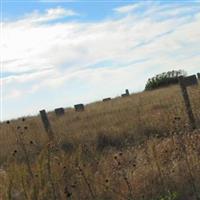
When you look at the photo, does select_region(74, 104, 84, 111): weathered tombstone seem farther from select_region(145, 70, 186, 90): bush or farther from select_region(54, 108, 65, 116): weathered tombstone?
select_region(145, 70, 186, 90): bush

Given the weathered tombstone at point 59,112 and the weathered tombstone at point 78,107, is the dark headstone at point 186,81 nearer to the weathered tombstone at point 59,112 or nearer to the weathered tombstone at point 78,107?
the weathered tombstone at point 59,112

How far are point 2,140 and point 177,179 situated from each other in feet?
35.9

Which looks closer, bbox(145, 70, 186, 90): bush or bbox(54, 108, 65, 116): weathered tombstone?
bbox(54, 108, 65, 116): weathered tombstone

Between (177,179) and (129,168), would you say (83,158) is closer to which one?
(129,168)

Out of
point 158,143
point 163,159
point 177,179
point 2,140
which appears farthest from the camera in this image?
point 2,140

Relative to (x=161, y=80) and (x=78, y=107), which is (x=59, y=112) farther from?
(x=161, y=80)

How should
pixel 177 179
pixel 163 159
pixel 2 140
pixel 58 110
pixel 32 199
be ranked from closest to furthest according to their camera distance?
pixel 32 199
pixel 177 179
pixel 163 159
pixel 2 140
pixel 58 110

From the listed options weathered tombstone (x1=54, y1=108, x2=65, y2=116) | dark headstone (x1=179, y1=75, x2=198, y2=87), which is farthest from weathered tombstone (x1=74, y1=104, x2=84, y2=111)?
dark headstone (x1=179, y1=75, x2=198, y2=87)

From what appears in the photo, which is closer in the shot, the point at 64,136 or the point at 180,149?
the point at 180,149

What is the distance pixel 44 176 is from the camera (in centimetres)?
712

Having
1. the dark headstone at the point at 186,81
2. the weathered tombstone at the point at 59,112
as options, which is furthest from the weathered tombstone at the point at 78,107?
the dark headstone at the point at 186,81

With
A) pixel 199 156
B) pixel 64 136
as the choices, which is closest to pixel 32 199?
pixel 199 156

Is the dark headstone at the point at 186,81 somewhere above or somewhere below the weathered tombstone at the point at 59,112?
below

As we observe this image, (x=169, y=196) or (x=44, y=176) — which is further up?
(x=44, y=176)
